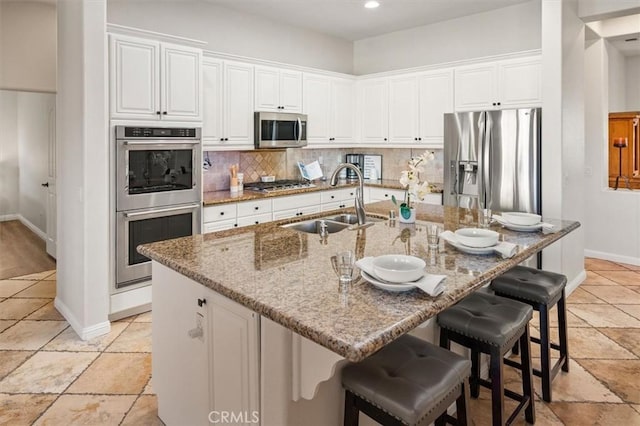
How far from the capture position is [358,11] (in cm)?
492

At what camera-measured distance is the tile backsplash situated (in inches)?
188

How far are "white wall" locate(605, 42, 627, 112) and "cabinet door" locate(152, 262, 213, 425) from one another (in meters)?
5.90

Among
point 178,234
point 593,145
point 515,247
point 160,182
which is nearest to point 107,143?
point 160,182

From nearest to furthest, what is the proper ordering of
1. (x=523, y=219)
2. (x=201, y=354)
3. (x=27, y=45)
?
(x=201, y=354)
(x=523, y=219)
(x=27, y=45)

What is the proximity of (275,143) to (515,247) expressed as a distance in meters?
3.24

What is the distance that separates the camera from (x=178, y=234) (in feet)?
12.4

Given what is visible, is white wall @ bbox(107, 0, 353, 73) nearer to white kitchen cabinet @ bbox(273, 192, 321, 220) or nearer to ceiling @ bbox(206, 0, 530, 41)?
ceiling @ bbox(206, 0, 530, 41)

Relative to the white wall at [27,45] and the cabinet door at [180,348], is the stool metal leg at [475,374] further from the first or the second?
the white wall at [27,45]

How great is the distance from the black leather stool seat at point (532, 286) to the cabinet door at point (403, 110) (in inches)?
115

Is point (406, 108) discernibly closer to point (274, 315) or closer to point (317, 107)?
point (317, 107)

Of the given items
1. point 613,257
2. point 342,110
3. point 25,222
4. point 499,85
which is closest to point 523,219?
point 499,85

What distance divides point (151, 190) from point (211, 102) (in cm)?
117

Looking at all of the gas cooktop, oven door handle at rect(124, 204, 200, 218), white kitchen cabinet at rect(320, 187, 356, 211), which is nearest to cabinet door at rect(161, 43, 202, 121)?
oven door handle at rect(124, 204, 200, 218)

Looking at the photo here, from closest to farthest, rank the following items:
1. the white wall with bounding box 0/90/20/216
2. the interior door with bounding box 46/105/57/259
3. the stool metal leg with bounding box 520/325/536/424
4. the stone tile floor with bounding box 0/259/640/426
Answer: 1. the stool metal leg with bounding box 520/325/536/424
2. the stone tile floor with bounding box 0/259/640/426
3. the interior door with bounding box 46/105/57/259
4. the white wall with bounding box 0/90/20/216
